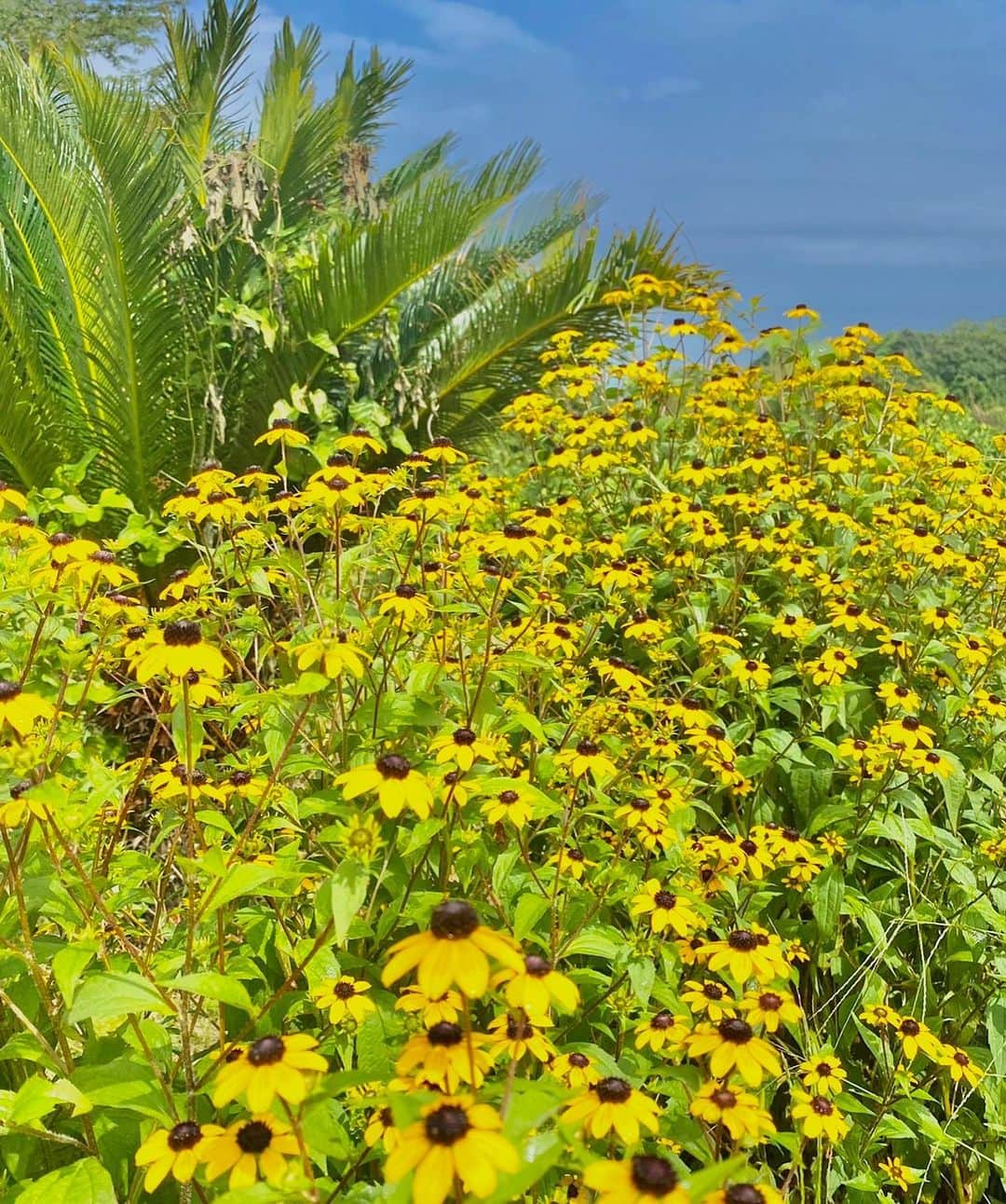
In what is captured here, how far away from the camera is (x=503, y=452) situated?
7.39m

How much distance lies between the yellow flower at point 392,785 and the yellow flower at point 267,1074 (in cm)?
30

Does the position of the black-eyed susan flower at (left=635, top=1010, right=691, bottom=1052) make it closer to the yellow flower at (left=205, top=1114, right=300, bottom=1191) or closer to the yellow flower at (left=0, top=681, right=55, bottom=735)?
the yellow flower at (left=205, top=1114, right=300, bottom=1191)

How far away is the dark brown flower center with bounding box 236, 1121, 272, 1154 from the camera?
1.04m

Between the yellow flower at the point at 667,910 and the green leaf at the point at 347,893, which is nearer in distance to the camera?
the green leaf at the point at 347,893

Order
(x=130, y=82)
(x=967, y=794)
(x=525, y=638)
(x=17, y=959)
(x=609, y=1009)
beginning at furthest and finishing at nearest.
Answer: (x=130, y=82), (x=967, y=794), (x=525, y=638), (x=609, y=1009), (x=17, y=959)

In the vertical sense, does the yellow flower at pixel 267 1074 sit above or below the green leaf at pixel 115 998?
above

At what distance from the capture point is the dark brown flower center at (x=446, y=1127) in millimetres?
866

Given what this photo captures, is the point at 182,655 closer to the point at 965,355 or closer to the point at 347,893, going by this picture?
the point at 347,893

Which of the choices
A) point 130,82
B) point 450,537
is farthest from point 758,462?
point 130,82

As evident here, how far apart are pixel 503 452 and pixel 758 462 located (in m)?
3.79

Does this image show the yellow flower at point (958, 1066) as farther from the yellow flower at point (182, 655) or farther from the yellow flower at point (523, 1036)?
the yellow flower at point (182, 655)

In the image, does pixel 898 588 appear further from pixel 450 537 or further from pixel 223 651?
pixel 223 651

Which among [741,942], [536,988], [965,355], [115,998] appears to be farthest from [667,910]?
[965,355]

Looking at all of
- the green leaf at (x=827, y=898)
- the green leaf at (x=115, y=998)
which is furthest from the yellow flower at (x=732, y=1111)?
the green leaf at (x=827, y=898)
